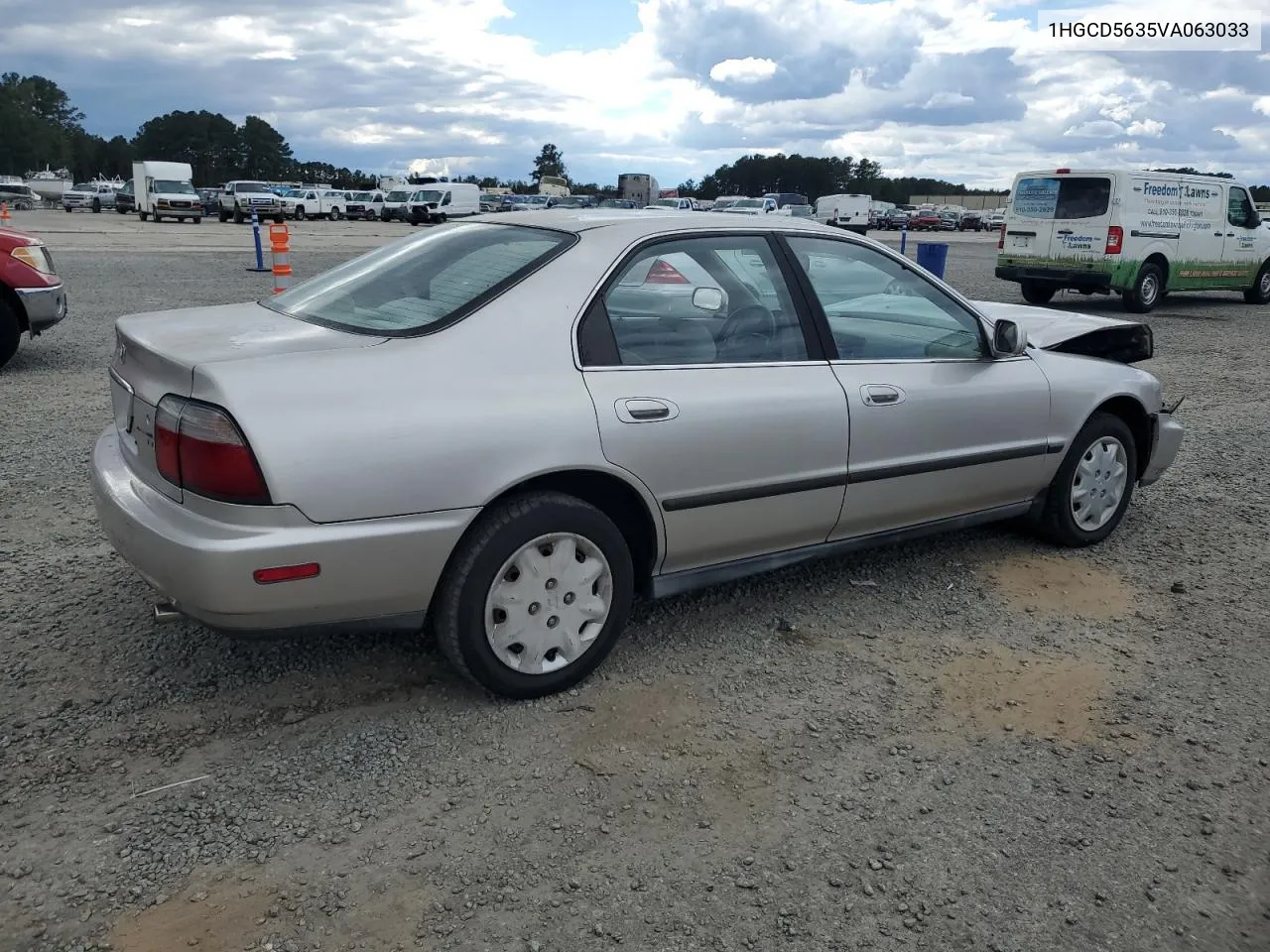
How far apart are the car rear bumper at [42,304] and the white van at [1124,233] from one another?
12158 millimetres

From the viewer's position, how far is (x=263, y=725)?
312cm

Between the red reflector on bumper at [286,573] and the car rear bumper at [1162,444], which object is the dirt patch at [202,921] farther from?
the car rear bumper at [1162,444]

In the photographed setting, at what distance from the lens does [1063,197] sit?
14.3 m

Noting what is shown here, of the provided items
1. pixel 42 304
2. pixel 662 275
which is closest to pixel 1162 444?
pixel 662 275

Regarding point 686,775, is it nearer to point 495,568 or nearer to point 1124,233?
point 495,568

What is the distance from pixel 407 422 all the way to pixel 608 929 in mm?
1396

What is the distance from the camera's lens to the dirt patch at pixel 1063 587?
420 cm

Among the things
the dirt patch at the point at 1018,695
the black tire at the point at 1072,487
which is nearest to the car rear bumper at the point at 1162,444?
the black tire at the point at 1072,487

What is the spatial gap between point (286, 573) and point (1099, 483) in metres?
3.69

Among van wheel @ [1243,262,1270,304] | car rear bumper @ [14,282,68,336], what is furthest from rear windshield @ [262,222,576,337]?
van wheel @ [1243,262,1270,304]

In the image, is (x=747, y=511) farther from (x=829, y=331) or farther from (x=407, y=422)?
(x=407, y=422)

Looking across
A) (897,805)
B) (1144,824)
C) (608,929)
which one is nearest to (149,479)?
(608,929)

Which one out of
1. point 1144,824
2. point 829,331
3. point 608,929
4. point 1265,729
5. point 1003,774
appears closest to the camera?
point 608,929

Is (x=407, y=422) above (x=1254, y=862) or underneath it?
above
